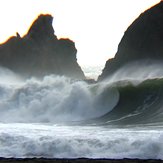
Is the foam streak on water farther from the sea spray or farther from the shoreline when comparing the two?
the sea spray

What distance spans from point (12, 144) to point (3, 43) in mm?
38454

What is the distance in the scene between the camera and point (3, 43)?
2156 inches

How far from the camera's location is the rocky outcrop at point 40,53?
51562 millimetres

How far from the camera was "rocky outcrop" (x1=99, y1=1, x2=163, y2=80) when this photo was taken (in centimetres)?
3044

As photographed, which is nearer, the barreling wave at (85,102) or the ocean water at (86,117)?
the ocean water at (86,117)

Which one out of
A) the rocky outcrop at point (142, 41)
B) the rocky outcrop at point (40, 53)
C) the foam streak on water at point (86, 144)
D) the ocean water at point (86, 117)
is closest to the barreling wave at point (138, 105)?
the ocean water at point (86, 117)

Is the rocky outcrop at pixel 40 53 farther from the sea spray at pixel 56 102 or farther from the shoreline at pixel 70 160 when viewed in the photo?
the shoreline at pixel 70 160

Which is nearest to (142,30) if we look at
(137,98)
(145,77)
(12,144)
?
(145,77)

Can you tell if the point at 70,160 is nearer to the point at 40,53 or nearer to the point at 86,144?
the point at 86,144

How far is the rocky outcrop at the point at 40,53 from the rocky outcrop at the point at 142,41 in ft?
51.9

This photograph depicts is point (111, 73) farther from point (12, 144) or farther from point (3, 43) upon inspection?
point (3, 43)

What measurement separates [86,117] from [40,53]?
3011 centimetres

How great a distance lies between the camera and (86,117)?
2473 cm

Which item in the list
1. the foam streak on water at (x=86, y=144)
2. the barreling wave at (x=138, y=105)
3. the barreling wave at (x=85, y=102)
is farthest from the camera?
the barreling wave at (x=85, y=102)
